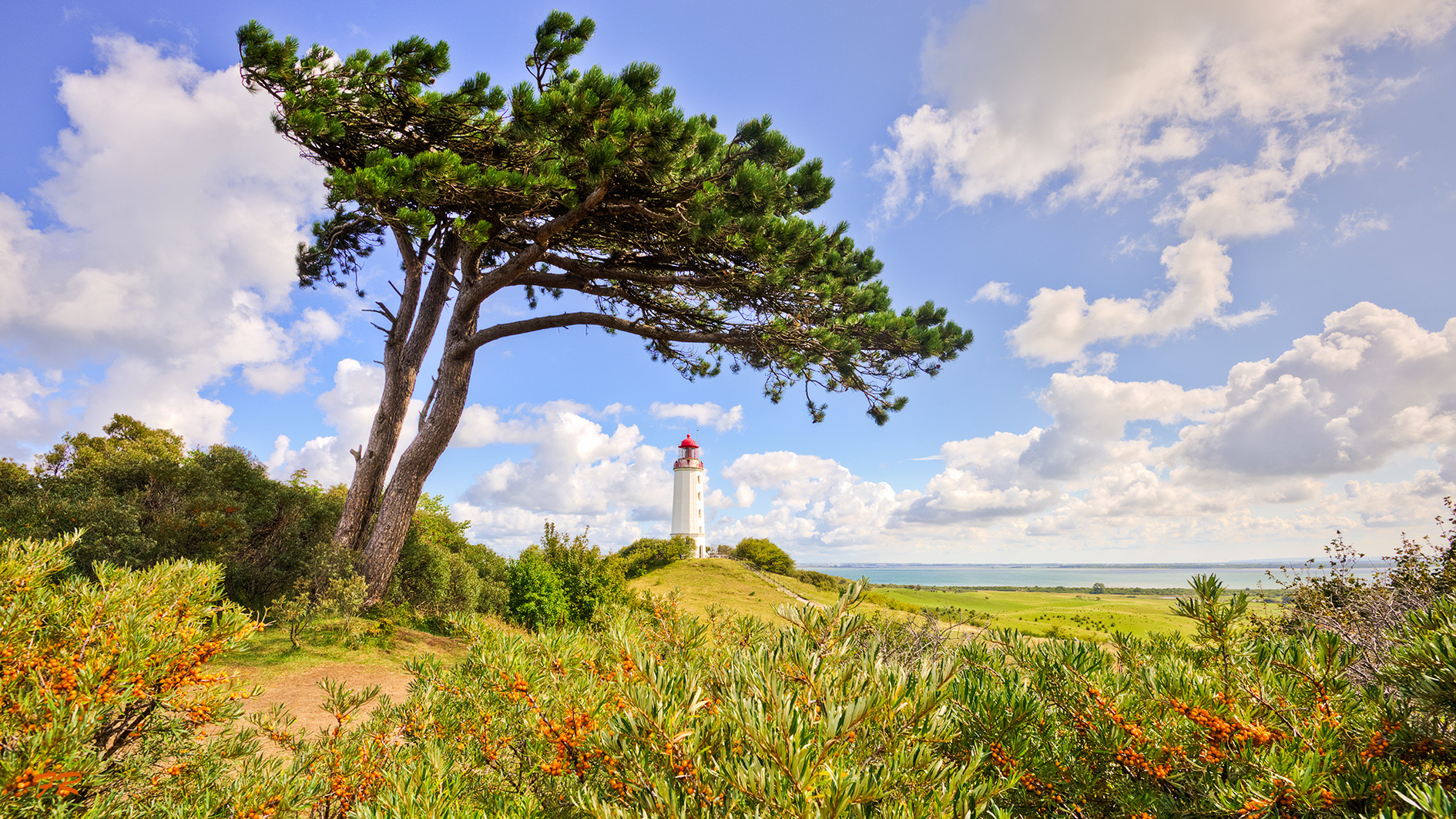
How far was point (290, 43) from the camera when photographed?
8359 millimetres

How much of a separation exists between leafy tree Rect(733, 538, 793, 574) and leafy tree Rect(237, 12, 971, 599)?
22538 millimetres

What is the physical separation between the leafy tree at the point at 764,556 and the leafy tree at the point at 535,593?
19.5 m

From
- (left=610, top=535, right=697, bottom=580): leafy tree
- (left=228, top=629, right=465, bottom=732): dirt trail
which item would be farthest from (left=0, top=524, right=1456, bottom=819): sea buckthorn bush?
(left=610, top=535, right=697, bottom=580): leafy tree

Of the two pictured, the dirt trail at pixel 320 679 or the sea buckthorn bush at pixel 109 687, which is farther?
the dirt trail at pixel 320 679

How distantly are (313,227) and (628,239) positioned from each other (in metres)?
8.10

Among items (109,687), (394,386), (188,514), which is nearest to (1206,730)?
(109,687)

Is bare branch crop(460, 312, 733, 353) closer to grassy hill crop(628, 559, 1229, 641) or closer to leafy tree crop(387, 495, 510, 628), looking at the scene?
leafy tree crop(387, 495, 510, 628)

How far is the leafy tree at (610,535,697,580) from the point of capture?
1162 inches

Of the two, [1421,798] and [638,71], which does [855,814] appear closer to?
[1421,798]

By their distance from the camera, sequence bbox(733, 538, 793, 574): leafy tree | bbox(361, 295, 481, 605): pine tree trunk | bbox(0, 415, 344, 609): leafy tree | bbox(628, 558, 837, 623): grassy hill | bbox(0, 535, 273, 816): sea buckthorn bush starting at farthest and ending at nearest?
Answer: bbox(733, 538, 793, 574): leafy tree, bbox(628, 558, 837, 623): grassy hill, bbox(361, 295, 481, 605): pine tree trunk, bbox(0, 415, 344, 609): leafy tree, bbox(0, 535, 273, 816): sea buckthorn bush

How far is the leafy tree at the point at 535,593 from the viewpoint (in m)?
14.0

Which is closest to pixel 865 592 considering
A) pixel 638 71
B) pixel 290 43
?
pixel 638 71

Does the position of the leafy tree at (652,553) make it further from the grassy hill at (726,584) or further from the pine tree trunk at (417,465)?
the pine tree trunk at (417,465)

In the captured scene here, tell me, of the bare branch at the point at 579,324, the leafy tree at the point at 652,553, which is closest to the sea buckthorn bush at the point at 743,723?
the bare branch at the point at 579,324
